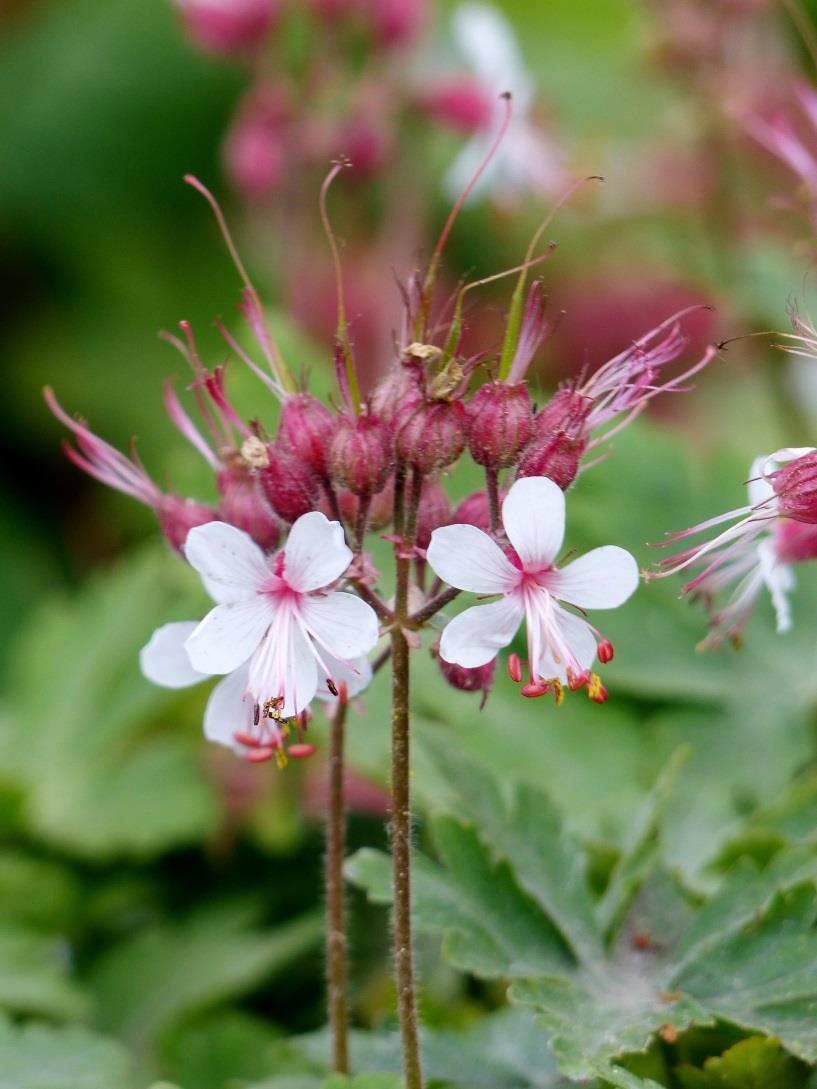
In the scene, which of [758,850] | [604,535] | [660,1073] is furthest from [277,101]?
[660,1073]

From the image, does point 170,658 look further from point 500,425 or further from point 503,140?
point 503,140

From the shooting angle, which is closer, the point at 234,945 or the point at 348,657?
the point at 348,657

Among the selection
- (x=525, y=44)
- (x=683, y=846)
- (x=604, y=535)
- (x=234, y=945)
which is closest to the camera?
(x=683, y=846)

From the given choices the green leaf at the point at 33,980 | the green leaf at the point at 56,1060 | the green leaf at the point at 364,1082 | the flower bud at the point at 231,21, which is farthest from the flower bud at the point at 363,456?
the flower bud at the point at 231,21

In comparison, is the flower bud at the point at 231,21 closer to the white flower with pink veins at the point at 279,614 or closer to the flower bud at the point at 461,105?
the flower bud at the point at 461,105

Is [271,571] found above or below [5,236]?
below

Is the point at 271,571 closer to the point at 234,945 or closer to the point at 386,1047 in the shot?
the point at 386,1047
